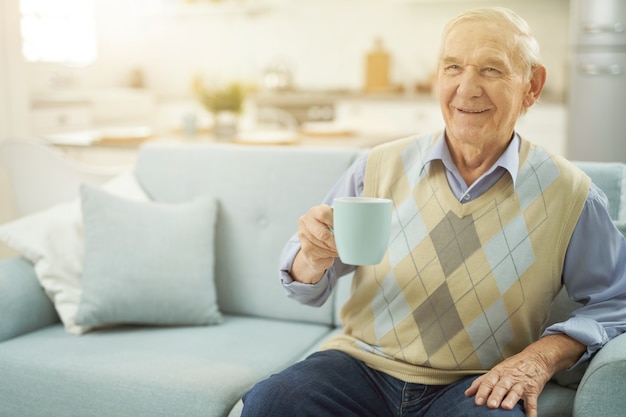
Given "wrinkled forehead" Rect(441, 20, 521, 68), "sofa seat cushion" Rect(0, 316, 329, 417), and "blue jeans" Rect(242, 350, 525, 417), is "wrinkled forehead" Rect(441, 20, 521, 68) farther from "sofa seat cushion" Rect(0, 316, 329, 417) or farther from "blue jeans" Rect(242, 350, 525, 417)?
"sofa seat cushion" Rect(0, 316, 329, 417)

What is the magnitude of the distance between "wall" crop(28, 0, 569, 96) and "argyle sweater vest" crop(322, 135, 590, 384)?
13.7 feet

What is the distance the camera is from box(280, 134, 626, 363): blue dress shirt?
1.40 m

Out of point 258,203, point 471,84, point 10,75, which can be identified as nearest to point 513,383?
point 471,84

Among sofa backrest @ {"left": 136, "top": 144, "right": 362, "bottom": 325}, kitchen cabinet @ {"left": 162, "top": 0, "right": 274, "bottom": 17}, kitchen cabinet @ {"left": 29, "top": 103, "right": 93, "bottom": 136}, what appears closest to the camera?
sofa backrest @ {"left": 136, "top": 144, "right": 362, "bottom": 325}

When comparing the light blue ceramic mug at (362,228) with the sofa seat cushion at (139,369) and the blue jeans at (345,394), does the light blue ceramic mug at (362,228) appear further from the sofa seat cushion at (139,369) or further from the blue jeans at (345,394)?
the sofa seat cushion at (139,369)

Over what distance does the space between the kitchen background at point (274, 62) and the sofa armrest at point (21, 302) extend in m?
2.56

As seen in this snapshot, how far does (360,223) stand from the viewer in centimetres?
115

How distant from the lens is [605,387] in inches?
50.8

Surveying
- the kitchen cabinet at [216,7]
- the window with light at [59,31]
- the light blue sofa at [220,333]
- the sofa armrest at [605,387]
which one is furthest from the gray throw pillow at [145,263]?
the kitchen cabinet at [216,7]

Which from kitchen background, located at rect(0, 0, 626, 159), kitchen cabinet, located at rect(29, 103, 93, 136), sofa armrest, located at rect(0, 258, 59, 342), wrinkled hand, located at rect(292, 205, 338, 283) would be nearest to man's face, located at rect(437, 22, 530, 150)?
wrinkled hand, located at rect(292, 205, 338, 283)

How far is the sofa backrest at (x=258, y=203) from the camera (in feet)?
7.02

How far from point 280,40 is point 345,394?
5.05 metres

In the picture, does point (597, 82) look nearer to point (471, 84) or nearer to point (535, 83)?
point (535, 83)

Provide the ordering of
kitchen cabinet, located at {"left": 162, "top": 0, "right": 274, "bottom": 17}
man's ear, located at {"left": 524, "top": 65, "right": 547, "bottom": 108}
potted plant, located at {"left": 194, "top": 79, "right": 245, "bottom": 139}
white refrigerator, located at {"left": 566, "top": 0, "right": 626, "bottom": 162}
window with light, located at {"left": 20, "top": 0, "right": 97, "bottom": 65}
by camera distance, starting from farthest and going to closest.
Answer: kitchen cabinet, located at {"left": 162, "top": 0, "right": 274, "bottom": 17}
window with light, located at {"left": 20, "top": 0, "right": 97, "bottom": 65}
white refrigerator, located at {"left": 566, "top": 0, "right": 626, "bottom": 162}
potted plant, located at {"left": 194, "top": 79, "right": 245, "bottom": 139}
man's ear, located at {"left": 524, "top": 65, "right": 547, "bottom": 108}
